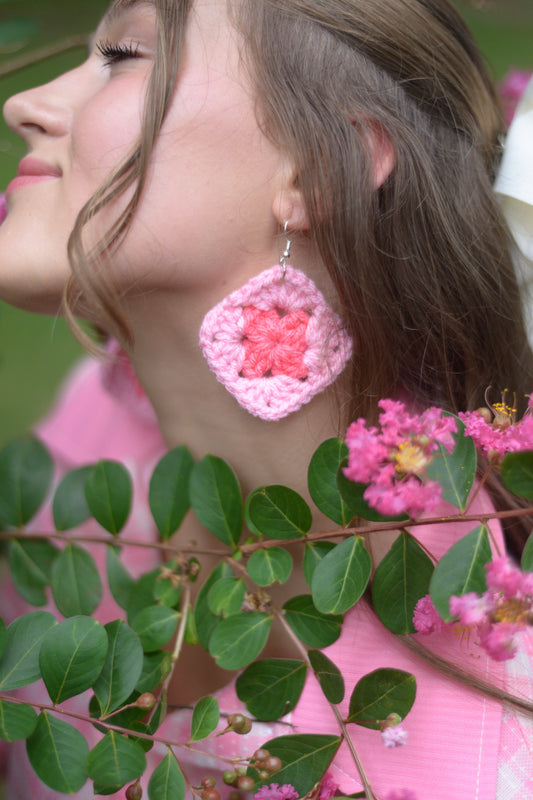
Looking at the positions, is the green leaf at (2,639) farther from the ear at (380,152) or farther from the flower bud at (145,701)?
the ear at (380,152)

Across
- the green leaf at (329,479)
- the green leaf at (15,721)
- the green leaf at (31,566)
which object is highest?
the green leaf at (329,479)

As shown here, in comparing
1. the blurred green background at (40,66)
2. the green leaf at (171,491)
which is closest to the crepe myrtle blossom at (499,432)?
the green leaf at (171,491)

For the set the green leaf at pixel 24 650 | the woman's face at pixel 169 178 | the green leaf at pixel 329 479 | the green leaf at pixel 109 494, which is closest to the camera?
the green leaf at pixel 24 650

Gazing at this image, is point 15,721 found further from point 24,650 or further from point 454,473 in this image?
point 454,473

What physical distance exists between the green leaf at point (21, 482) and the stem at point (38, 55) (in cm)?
55

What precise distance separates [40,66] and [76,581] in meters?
0.79

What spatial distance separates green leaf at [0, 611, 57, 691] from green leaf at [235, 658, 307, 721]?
27 cm

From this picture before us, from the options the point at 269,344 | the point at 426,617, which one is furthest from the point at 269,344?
the point at 426,617

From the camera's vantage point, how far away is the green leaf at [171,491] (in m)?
1.03

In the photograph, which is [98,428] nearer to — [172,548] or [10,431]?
[10,431]

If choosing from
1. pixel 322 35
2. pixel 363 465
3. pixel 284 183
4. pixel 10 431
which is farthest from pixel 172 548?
pixel 10 431

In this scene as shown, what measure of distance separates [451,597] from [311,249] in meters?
0.55

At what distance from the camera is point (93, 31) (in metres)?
1.06

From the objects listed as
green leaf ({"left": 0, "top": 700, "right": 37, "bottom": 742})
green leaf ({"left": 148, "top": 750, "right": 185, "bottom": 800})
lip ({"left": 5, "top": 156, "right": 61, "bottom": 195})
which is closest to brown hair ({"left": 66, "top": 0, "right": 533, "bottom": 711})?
lip ({"left": 5, "top": 156, "right": 61, "bottom": 195})
